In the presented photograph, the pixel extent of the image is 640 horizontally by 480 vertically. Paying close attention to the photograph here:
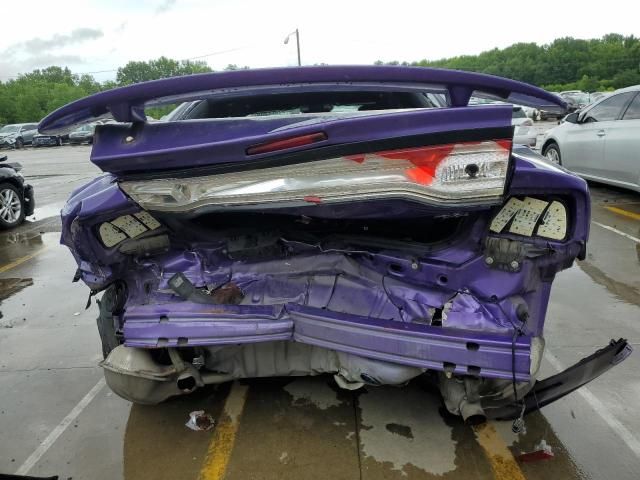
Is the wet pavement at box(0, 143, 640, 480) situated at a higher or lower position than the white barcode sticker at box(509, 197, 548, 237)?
lower

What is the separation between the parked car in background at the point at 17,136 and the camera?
104 feet

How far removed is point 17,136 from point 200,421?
1364 inches

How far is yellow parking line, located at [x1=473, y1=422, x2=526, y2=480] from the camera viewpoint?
2.33 meters

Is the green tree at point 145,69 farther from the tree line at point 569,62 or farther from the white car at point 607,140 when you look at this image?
the white car at point 607,140

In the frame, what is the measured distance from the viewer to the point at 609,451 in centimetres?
244

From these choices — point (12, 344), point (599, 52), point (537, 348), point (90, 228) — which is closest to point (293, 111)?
point (90, 228)

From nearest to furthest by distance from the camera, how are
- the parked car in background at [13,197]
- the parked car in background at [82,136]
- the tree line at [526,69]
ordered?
the parked car in background at [13,197] < the parked car in background at [82,136] < the tree line at [526,69]

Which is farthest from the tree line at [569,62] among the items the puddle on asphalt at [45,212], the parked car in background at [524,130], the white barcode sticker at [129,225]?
the white barcode sticker at [129,225]

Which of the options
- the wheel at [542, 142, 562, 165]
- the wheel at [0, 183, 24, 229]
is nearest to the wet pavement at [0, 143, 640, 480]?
the wheel at [0, 183, 24, 229]

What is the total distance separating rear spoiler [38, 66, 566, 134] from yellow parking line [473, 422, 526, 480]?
160cm

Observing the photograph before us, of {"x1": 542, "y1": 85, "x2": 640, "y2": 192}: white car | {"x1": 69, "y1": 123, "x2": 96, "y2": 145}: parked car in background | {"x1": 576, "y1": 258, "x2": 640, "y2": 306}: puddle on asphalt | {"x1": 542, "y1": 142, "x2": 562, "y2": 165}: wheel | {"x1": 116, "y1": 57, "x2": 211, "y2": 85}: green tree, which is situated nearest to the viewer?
{"x1": 576, "y1": 258, "x2": 640, "y2": 306}: puddle on asphalt

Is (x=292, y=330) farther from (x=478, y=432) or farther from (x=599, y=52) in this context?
(x=599, y=52)

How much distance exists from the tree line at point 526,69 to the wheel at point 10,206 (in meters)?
58.1

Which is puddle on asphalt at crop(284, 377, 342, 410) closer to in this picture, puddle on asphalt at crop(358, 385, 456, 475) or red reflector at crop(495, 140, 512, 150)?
puddle on asphalt at crop(358, 385, 456, 475)
